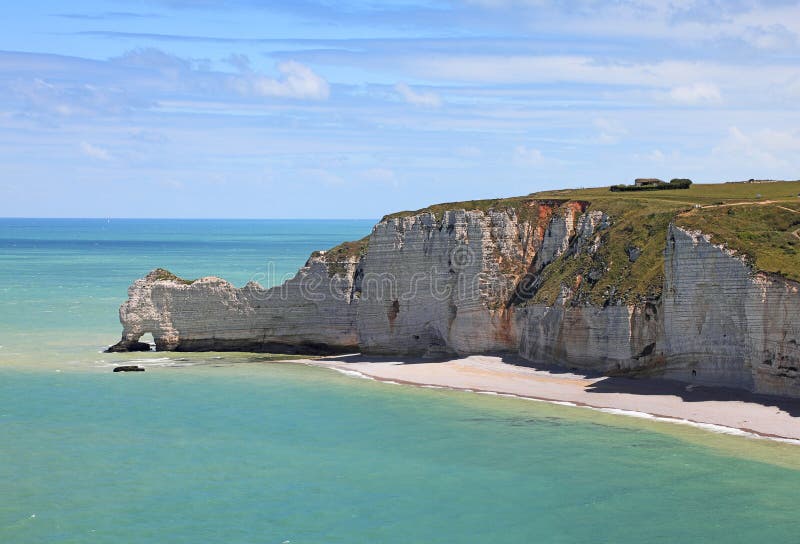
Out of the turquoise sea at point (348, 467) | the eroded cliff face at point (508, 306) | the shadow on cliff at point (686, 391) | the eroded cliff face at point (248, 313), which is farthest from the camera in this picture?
the eroded cliff face at point (248, 313)

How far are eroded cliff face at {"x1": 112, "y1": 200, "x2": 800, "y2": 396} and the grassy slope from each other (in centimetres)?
31

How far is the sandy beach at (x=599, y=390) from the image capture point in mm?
47475

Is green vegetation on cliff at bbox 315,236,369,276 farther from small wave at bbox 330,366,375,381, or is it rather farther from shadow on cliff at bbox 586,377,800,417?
shadow on cliff at bbox 586,377,800,417

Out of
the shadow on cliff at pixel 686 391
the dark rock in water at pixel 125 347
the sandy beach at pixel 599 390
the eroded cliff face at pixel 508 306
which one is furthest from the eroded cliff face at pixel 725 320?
the dark rock in water at pixel 125 347

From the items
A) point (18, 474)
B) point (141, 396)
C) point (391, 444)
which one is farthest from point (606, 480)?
point (141, 396)

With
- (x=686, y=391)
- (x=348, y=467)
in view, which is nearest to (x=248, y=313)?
(x=348, y=467)

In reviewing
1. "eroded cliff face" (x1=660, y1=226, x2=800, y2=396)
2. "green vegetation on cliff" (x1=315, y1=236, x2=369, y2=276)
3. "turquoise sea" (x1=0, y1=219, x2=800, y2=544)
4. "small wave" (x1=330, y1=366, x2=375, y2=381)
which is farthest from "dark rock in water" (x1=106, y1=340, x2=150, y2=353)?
"eroded cliff face" (x1=660, y1=226, x2=800, y2=396)

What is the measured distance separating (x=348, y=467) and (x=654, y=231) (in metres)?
25.9

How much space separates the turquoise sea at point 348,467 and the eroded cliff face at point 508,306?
6422 mm

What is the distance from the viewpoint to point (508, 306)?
6438 centimetres

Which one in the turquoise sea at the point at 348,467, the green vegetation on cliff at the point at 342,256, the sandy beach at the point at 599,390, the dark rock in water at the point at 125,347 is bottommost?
the turquoise sea at the point at 348,467

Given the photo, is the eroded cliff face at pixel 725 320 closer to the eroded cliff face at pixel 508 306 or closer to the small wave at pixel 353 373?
the eroded cliff face at pixel 508 306

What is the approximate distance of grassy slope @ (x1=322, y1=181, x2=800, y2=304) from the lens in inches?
2071

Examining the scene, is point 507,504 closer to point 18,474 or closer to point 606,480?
point 606,480
